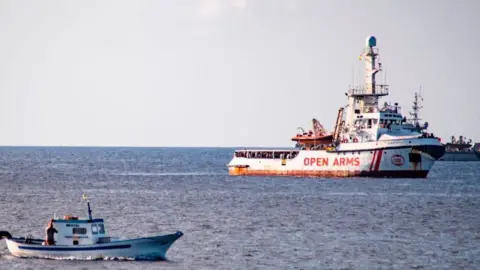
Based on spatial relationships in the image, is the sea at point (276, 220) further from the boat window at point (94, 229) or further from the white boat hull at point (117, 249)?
the boat window at point (94, 229)

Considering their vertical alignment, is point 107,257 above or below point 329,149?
below

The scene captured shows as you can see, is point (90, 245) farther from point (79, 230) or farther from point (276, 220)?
point (276, 220)

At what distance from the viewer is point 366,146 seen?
120m

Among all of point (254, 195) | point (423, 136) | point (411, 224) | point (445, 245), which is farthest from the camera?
point (423, 136)

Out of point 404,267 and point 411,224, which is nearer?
point 404,267

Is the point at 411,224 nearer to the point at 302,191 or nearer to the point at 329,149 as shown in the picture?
the point at 302,191

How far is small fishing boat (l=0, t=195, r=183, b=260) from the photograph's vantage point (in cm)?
5416

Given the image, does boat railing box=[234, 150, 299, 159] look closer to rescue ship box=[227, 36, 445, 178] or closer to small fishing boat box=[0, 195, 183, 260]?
rescue ship box=[227, 36, 445, 178]

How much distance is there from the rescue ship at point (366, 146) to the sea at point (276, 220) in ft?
6.79

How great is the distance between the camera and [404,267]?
5391cm

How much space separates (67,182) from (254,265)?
8498 centimetres

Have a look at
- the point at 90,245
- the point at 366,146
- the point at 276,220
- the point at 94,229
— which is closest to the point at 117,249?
the point at 90,245

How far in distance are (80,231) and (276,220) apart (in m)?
25.5

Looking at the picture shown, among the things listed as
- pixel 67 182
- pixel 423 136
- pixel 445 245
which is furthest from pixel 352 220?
pixel 67 182
